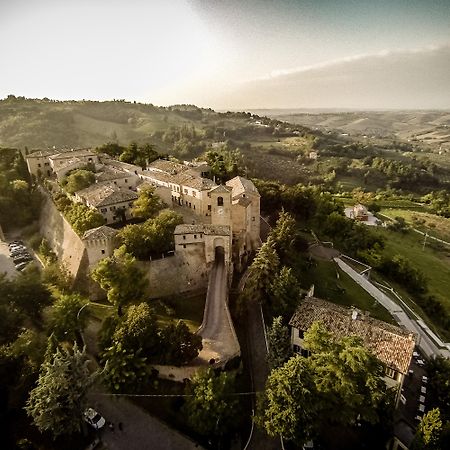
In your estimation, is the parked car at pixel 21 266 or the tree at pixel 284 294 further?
the parked car at pixel 21 266

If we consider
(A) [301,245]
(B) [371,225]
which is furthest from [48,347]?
(B) [371,225]

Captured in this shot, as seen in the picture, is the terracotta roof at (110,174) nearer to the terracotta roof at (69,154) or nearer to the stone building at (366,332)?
the terracotta roof at (69,154)

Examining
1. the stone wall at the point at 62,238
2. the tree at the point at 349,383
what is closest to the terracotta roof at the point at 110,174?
the stone wall at the point at 62,238

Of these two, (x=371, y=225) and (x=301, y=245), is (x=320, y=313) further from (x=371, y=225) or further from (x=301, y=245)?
(x=371, y=225)

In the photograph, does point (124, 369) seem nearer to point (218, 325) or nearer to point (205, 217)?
point (218, 325)

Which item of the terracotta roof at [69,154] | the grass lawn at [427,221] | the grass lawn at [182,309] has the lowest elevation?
the grass lawn at [427,221]

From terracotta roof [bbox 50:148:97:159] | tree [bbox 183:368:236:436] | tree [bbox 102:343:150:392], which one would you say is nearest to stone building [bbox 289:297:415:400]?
tree [bbox 183:368:236:436]
